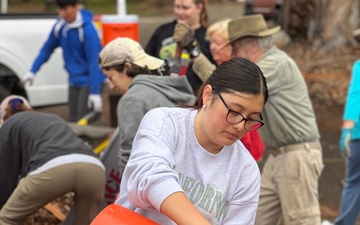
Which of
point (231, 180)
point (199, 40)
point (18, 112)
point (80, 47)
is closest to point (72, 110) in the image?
point (80, 47)

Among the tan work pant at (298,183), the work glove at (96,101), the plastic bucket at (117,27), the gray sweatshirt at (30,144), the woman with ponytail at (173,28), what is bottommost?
the work glove at (96,101)

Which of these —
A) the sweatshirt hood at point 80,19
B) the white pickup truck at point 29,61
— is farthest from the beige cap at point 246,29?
the white pickup truck at point 29,61

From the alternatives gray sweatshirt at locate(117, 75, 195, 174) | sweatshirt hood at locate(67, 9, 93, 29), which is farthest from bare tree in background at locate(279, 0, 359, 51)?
gray sweatshirt at locate(117, 75, 195, 174)

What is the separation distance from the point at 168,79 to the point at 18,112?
131 centimetres

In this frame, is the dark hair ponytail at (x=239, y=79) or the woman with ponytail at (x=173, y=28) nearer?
the dark hair ponytail at (x=239, y=79)

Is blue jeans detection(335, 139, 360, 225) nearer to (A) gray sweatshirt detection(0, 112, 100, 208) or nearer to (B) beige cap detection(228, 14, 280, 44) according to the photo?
(B) beige cap detection(228, 14, 280, 44)

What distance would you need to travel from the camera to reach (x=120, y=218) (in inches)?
111

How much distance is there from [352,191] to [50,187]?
8.60 ft

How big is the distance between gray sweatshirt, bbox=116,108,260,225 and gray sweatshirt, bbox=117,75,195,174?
49.2 inches

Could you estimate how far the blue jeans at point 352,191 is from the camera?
245 inches

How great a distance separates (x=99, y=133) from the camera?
22.0ft

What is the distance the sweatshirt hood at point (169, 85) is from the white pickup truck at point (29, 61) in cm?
509

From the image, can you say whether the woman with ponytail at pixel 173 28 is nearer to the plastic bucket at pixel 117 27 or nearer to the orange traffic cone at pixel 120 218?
the plastic bucket at pixel 117 27

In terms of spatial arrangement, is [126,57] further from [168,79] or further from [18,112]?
[18,112]
